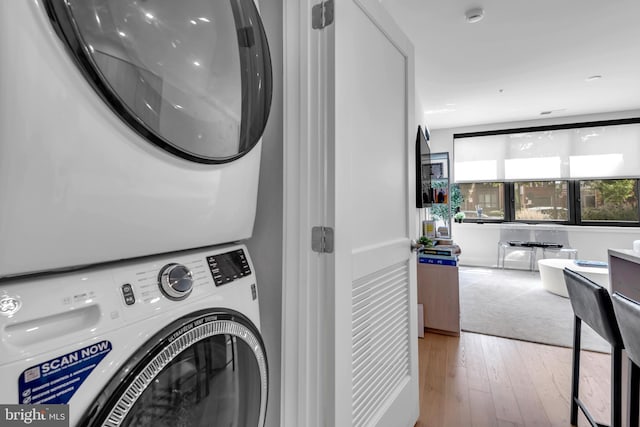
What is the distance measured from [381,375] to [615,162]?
5.92 metres

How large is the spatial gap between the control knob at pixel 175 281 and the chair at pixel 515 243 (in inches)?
229

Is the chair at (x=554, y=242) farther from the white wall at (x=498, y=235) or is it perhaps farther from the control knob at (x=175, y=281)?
the control knob at (x=175, y=281)

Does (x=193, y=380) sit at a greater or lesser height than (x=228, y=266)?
lesser

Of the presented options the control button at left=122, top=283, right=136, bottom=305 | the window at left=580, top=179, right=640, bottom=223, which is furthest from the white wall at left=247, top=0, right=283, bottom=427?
the window at left=580, top=179, right=640, bottom=223

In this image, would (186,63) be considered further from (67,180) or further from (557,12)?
(557,12)

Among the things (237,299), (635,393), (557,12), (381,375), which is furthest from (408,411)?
(557,12)

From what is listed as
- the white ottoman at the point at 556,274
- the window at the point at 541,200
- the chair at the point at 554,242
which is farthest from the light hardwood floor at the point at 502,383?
the window at the point at 541,200

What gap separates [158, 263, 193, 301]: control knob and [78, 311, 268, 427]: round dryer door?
51 mm

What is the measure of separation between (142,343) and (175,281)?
0.12 meters

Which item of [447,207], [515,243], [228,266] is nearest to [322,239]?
[228,266]

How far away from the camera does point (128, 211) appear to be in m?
0.56

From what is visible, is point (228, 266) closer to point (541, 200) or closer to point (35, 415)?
point (35, 415)

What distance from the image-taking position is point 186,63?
2.13 feet

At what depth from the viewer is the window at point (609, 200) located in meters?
5.05
